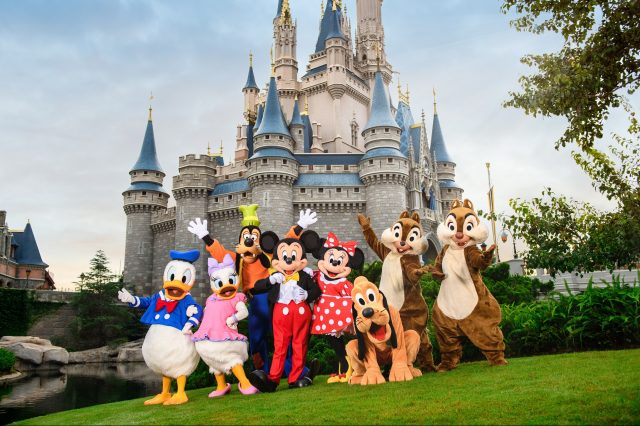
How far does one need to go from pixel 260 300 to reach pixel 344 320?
1339 millimetres

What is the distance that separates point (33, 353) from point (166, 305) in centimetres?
1762

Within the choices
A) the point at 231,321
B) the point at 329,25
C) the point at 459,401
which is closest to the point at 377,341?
the point at 459,401

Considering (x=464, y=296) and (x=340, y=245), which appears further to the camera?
(x=340, y=245)

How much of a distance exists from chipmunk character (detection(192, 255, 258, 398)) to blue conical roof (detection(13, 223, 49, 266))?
1406 inches

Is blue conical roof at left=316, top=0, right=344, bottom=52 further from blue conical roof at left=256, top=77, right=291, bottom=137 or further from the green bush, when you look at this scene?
the green bush

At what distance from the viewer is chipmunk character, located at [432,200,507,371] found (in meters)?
7.27

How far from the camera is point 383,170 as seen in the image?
30297 millimetres

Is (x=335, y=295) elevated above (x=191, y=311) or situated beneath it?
elevated above

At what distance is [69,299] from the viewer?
32.0 m

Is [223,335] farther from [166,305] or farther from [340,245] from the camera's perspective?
[340,245]

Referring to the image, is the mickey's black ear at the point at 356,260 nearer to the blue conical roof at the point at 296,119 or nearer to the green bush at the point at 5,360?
the green bush at the point at 5,360

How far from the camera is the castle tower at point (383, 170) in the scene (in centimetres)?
2984

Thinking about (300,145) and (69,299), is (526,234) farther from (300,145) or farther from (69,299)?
(69,299)

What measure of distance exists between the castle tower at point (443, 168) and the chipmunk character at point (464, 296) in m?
30.0
